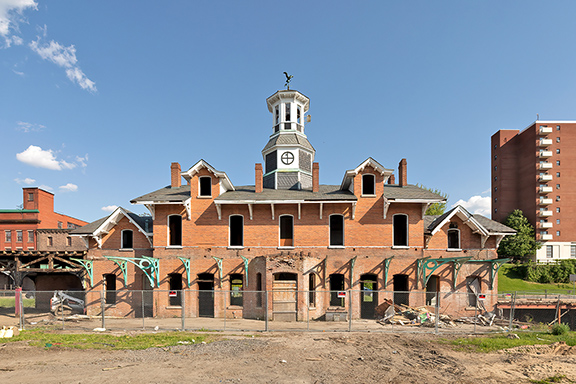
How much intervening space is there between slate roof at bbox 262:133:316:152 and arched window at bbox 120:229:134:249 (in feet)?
43.1

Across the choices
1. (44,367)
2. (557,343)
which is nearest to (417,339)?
(557,343)

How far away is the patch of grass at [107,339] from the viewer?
48.3 ft

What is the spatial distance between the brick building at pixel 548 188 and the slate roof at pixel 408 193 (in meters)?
50.1

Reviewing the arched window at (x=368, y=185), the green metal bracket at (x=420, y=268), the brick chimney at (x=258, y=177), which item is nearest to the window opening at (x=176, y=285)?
the brick chimney at (x=258, y=177)

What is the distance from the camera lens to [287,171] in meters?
28.8

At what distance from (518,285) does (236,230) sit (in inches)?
1794

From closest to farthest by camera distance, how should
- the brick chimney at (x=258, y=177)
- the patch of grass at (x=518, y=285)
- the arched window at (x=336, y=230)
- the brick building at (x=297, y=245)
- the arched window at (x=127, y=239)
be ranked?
the brick building at (x=297, y=245) → the arched window at (x=336, y=230) → the brick chimney at (x=258, y=177) → the arched window at (x=127, y=239) → the patch of grass at (x=518, y=285)

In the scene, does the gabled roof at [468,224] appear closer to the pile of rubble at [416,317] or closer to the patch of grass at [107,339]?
the pile of rubble at [416,317]

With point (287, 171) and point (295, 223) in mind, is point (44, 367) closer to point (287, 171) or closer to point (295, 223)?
point (295, 223)

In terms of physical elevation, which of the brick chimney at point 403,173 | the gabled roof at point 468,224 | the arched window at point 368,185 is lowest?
the gabled roof at point 468,224

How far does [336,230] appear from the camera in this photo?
78.8 feet

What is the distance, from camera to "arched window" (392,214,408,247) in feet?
78.0

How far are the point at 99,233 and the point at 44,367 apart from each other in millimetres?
13631

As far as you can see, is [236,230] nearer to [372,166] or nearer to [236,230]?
[236,230]
